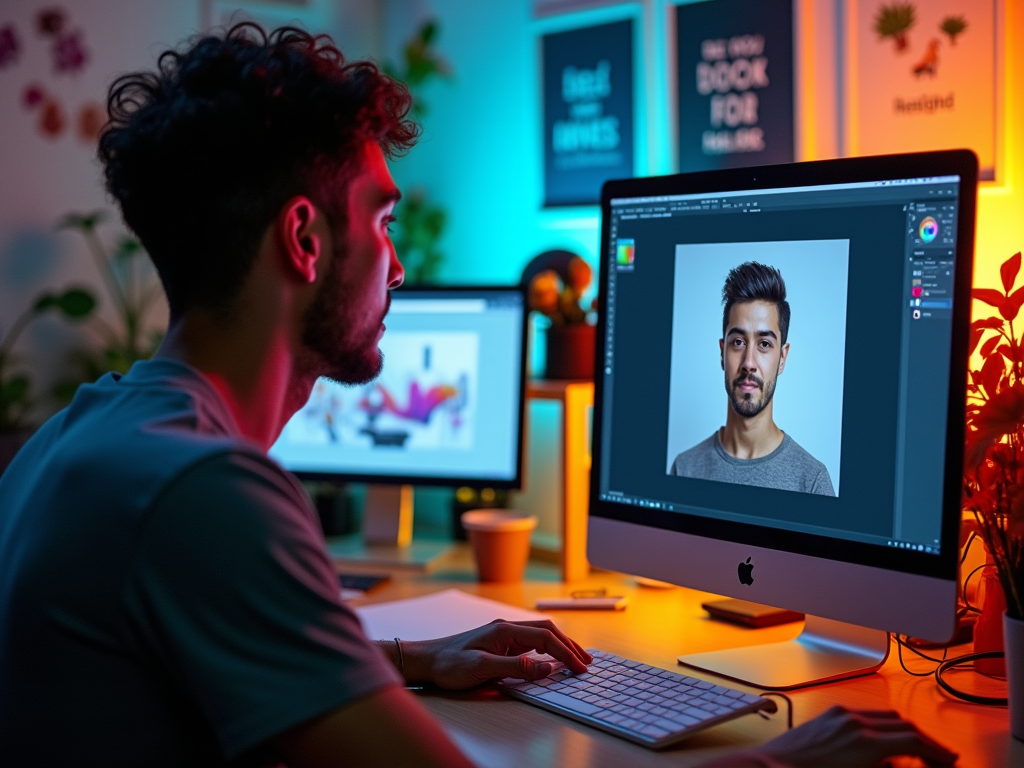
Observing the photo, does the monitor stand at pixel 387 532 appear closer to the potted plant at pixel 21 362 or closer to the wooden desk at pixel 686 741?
the wooden desk at pixel 686 741

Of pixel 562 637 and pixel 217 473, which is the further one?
pixel 562 637

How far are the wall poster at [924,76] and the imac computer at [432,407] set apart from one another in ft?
2.19

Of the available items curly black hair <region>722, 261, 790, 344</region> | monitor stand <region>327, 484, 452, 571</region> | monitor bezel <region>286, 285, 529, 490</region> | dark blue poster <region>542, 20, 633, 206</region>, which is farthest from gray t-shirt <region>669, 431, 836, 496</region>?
dark blue poster <region>542, 20, 633, 206</region>

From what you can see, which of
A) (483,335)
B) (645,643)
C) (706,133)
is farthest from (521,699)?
(706,133)

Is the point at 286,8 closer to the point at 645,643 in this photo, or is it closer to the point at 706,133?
the point at 706,133

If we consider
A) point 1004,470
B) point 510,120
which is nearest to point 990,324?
point 1004,470

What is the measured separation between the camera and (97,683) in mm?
760

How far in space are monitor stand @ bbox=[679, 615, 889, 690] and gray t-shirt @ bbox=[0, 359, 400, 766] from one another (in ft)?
1.91

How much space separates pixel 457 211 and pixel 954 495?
5.30 ft

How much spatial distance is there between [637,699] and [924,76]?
3.54 feet

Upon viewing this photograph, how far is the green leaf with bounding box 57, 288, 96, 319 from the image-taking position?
2273 mm

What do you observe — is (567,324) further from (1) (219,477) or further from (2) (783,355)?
(1) (219,477)

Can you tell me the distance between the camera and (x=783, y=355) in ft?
3.86

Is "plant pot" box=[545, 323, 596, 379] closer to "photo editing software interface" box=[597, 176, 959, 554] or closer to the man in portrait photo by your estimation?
"photo editing software interface" box=[597, 176, 959, 554]
